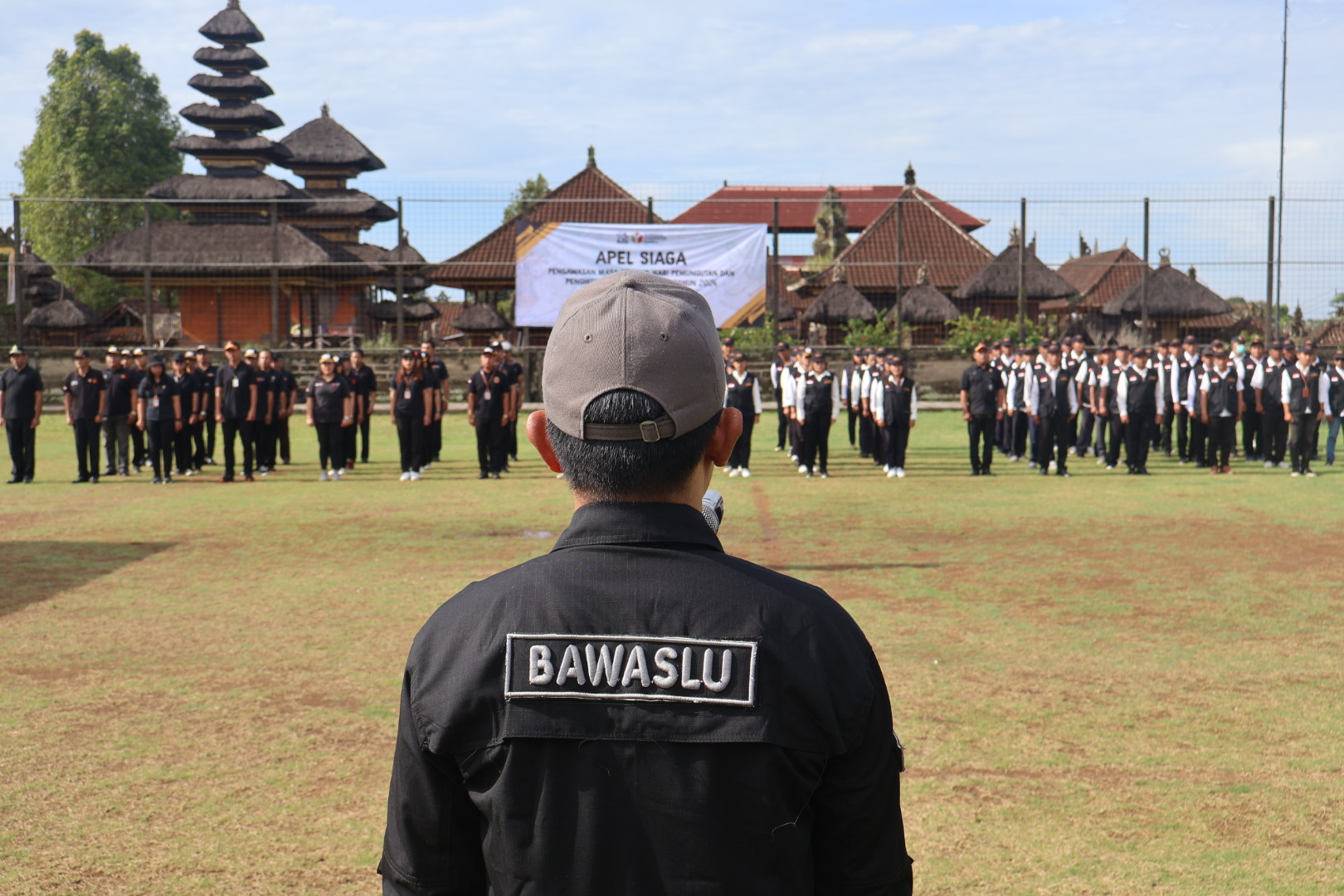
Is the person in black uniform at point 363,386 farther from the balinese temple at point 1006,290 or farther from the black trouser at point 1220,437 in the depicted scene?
the balinese temple at point 1006,290

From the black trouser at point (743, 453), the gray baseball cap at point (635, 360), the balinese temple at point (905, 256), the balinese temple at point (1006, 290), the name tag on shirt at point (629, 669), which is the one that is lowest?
the black trouser at point (743, 453)

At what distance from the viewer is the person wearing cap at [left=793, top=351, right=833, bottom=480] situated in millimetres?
18766

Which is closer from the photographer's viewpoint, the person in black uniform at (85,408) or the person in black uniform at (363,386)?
the person in black uniform at (85,408)

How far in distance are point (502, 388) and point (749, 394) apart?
3757 mm

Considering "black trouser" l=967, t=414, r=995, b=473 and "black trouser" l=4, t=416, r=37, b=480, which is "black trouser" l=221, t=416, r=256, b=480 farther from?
"black trouser" l=967, t=414, r=995, b=473

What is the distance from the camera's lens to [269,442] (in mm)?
19703

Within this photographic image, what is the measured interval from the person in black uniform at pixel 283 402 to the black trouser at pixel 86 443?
2554 mm

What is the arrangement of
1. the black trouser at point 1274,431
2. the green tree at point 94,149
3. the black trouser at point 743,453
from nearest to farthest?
the black trouser at point 743,453 < the black trouser at point 1274,431 < the green tree at point 94,149

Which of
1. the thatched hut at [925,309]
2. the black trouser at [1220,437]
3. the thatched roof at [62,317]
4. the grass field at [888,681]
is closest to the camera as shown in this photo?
the grass field at [888,681]

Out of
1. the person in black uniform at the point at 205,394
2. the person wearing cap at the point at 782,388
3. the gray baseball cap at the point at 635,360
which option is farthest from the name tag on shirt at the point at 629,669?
the person wearing cap at the point at 782,388

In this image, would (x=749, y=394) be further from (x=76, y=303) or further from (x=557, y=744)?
(x=76, y=303)

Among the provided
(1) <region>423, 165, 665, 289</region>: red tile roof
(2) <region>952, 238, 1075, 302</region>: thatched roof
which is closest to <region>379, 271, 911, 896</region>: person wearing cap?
(1) <region>423, 165, 665, 289</region>: red tile roof

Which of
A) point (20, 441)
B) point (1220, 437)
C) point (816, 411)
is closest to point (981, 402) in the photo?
point (816, 411)

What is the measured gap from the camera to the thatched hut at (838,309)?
3825 centimetres
